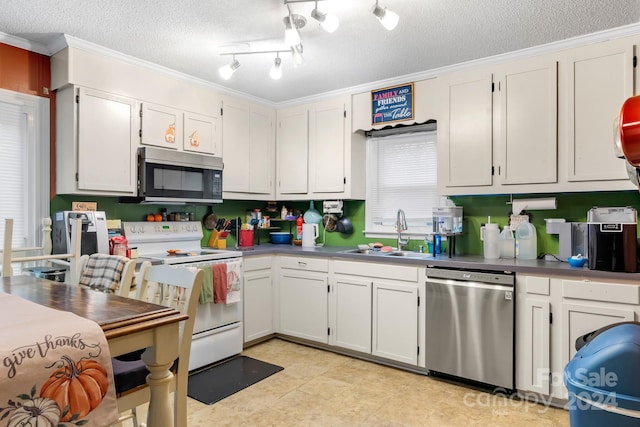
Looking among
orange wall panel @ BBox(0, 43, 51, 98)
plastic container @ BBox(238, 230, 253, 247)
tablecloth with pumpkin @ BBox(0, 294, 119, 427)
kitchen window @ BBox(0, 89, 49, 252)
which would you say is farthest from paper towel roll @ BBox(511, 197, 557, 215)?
orange wall panel @ BBox(0, 43, 51, 98)

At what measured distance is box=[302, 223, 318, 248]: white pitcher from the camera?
3.95 meters

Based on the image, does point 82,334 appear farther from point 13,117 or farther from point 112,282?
point 13,117

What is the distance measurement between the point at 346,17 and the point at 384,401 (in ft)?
7.92

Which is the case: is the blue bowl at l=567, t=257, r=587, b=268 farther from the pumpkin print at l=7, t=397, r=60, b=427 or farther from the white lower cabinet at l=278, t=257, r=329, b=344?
the pumpkin print at l=7, t=397, r=60, b=427

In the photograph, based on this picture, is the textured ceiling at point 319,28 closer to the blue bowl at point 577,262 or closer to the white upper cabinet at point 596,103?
the white upper cabinet at point 596,103

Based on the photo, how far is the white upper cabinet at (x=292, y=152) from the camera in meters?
3.93

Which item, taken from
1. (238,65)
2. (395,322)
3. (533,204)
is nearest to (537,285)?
(533,204)

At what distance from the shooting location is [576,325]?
7.72 feet

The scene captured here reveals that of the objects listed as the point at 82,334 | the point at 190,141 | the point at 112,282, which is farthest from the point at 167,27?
the point at 82,334

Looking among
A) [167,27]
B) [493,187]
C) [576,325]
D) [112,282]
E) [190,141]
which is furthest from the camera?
[190,141]

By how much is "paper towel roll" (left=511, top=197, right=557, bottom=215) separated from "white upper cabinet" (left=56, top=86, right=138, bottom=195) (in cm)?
290

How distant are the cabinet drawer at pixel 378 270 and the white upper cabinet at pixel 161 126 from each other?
1.69 m

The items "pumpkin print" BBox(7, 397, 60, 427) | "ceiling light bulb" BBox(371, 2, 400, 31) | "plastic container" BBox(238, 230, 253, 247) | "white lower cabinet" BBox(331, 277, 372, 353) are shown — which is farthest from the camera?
"plastic container" BBox(238, 230, 253, 247)

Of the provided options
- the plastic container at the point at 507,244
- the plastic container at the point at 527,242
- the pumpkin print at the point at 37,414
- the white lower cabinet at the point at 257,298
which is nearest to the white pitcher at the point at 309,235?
the white lower cabinet at the point at 257,298
